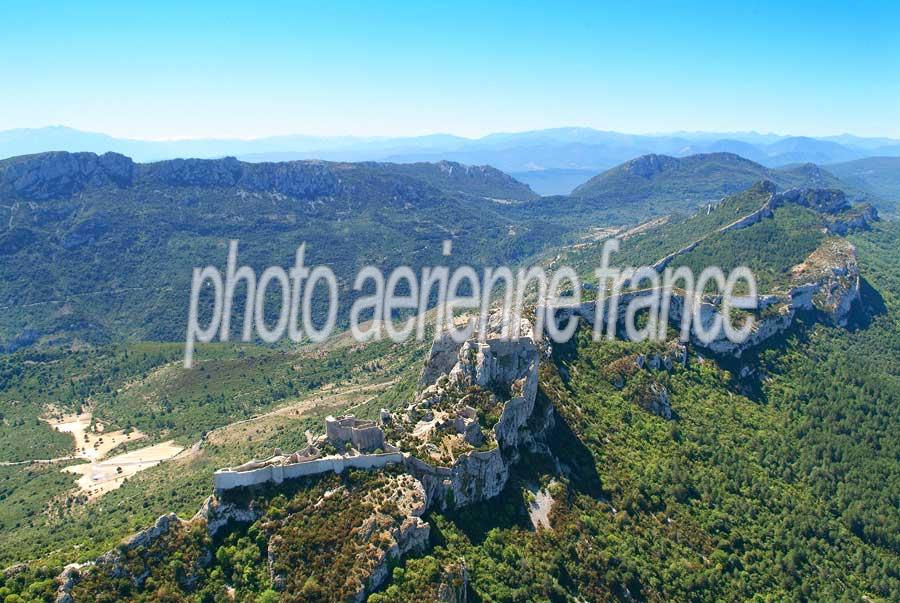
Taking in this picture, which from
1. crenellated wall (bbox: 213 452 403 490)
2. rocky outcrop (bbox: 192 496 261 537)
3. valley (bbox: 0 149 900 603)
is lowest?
valley (bbox: 0 149 900 603)

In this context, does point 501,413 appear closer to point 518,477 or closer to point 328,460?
point 518,477

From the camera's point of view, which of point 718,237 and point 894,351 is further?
point 718,237

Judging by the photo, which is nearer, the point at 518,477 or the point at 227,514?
the point at 227,514

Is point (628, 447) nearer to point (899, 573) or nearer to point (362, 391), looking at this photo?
point (899, 573)

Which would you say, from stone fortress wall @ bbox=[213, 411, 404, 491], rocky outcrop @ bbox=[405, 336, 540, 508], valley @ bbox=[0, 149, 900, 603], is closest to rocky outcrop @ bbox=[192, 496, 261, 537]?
valley @ bbox=[0, 149, 900, 603]

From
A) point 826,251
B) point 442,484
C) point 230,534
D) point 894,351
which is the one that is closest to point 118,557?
point 230,534

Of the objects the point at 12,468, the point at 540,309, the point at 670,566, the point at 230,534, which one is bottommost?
the point at 12,468

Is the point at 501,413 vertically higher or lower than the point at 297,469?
lower

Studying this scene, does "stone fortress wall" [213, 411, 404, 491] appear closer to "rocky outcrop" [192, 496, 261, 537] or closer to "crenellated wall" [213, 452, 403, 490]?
"crenellated wall" [213, 452, 403, 490]

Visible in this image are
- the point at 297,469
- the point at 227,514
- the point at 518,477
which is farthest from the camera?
the point at 518,477

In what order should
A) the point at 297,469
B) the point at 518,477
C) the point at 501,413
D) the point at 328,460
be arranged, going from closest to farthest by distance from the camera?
the point at 297,469 < the point at 328,460 < the point at 518,477 < the point at 501,413

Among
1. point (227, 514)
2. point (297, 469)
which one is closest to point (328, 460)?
point (297, 469)
